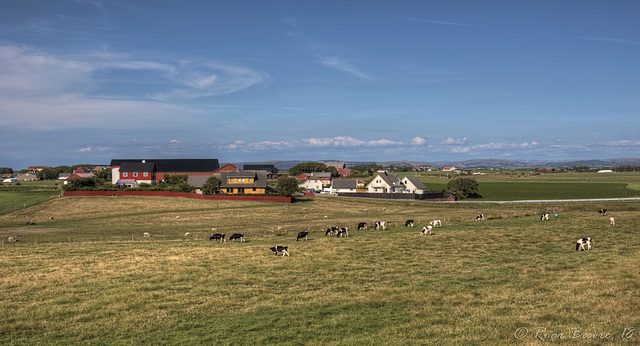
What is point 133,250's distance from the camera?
32.6 meters

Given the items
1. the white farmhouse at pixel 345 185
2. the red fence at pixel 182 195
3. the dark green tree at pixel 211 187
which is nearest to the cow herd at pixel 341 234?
Result: the red fence at pixel 182 195

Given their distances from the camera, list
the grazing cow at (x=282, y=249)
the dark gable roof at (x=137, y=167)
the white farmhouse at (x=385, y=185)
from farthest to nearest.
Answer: the dark gable roof at (x=137, y=167) → the white farmhouse at (x=385, y=185) → the grazing cow at (x=282, y=249)

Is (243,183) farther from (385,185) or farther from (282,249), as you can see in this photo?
(282,249)

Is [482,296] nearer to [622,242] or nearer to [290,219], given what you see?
[622,242]

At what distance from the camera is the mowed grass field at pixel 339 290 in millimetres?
15539

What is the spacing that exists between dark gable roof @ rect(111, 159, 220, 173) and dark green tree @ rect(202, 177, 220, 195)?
48721mm

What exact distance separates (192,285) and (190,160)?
134266mm

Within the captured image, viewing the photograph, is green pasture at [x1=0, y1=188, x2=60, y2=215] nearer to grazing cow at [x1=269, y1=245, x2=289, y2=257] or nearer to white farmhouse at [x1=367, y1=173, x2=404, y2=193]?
grazing cow at [x1=269, y1=245, x2=289, y2=257]

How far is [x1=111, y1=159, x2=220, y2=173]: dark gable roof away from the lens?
5694 inches

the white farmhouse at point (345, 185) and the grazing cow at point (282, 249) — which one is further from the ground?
the white farmhouse at point (345, 185)

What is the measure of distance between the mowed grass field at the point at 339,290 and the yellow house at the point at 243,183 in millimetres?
63874

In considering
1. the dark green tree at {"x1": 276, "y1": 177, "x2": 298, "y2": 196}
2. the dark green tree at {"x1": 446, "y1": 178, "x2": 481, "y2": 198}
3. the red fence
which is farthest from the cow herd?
the dark green tree at {"x1": 446, "y1": 178, "x2": 481, "y2": 198}

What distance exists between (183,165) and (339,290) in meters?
135

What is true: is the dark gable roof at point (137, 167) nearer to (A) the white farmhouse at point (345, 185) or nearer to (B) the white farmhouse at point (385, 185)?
(A) the white farmhouse at point (345, 185)
